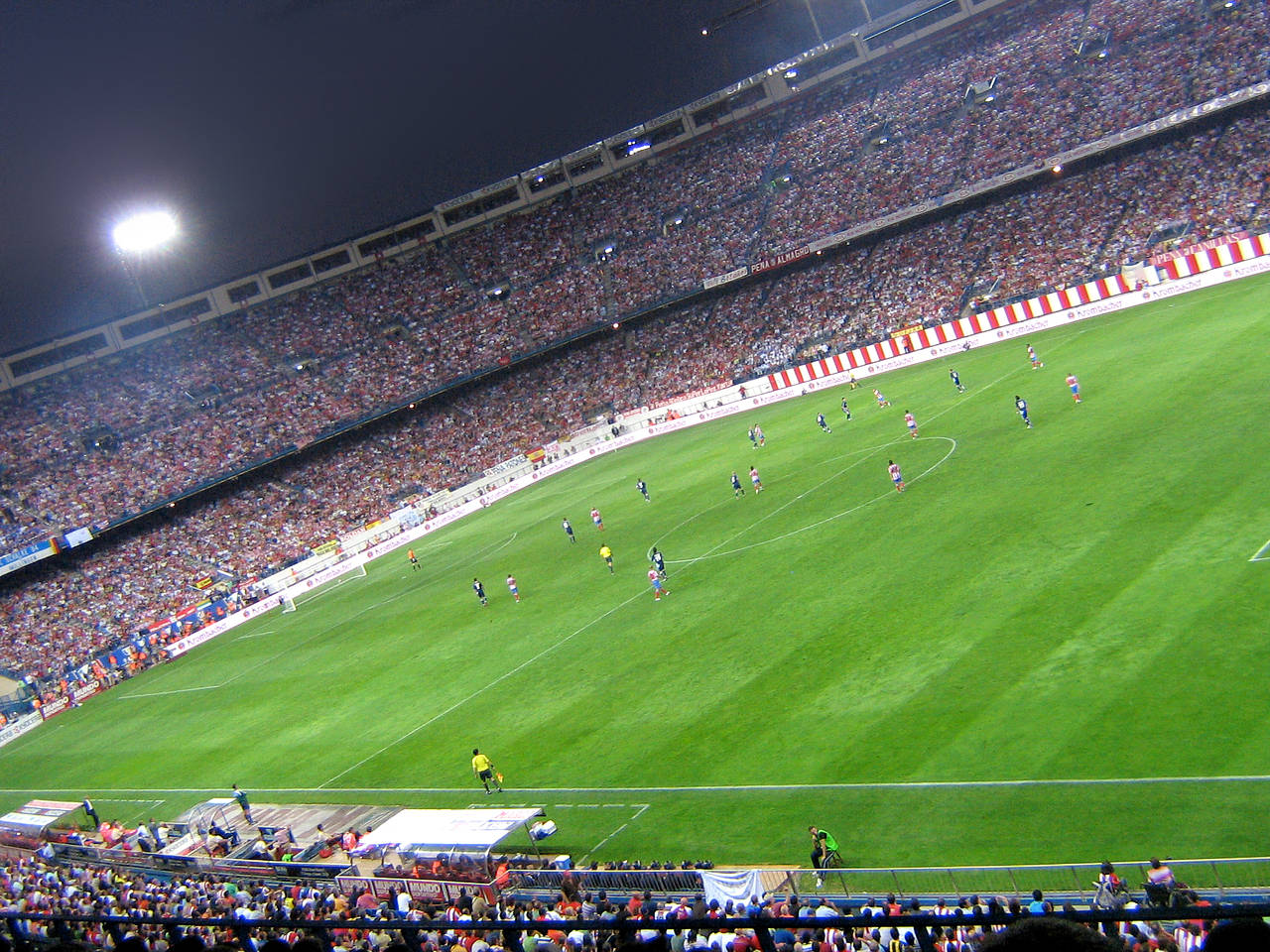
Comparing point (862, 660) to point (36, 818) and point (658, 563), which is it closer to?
point (658, 563)

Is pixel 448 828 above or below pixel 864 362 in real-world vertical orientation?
below

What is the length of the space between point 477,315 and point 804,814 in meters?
74.7

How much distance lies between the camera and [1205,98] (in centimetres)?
5944

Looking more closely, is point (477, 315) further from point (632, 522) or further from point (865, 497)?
point (865, 497)

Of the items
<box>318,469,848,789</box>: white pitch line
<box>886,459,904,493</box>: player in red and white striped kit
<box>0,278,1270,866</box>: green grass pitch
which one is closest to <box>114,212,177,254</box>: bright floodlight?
<box>0,278,1270,866</box>: green grass pitch

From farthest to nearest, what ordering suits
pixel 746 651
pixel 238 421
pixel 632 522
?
pixel 238 421, pixel 632 522, pixel 746 651

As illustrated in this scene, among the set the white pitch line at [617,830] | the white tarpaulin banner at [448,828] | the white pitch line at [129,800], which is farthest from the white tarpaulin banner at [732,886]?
the white pitch line at [129,800]

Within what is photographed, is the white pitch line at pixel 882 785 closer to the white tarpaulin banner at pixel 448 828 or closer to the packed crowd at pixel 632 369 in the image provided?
the white tarpaulin banner at pixel 448 828

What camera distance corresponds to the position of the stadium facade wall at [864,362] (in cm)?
5116

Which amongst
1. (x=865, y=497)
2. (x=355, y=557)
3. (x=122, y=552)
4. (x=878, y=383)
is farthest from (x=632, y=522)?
(x=122, y=552)

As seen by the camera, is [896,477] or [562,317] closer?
[896,477]

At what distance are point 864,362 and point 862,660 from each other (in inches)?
1718

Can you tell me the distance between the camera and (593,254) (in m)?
91.6

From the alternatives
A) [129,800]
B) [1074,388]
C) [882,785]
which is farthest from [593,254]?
[882,785]
